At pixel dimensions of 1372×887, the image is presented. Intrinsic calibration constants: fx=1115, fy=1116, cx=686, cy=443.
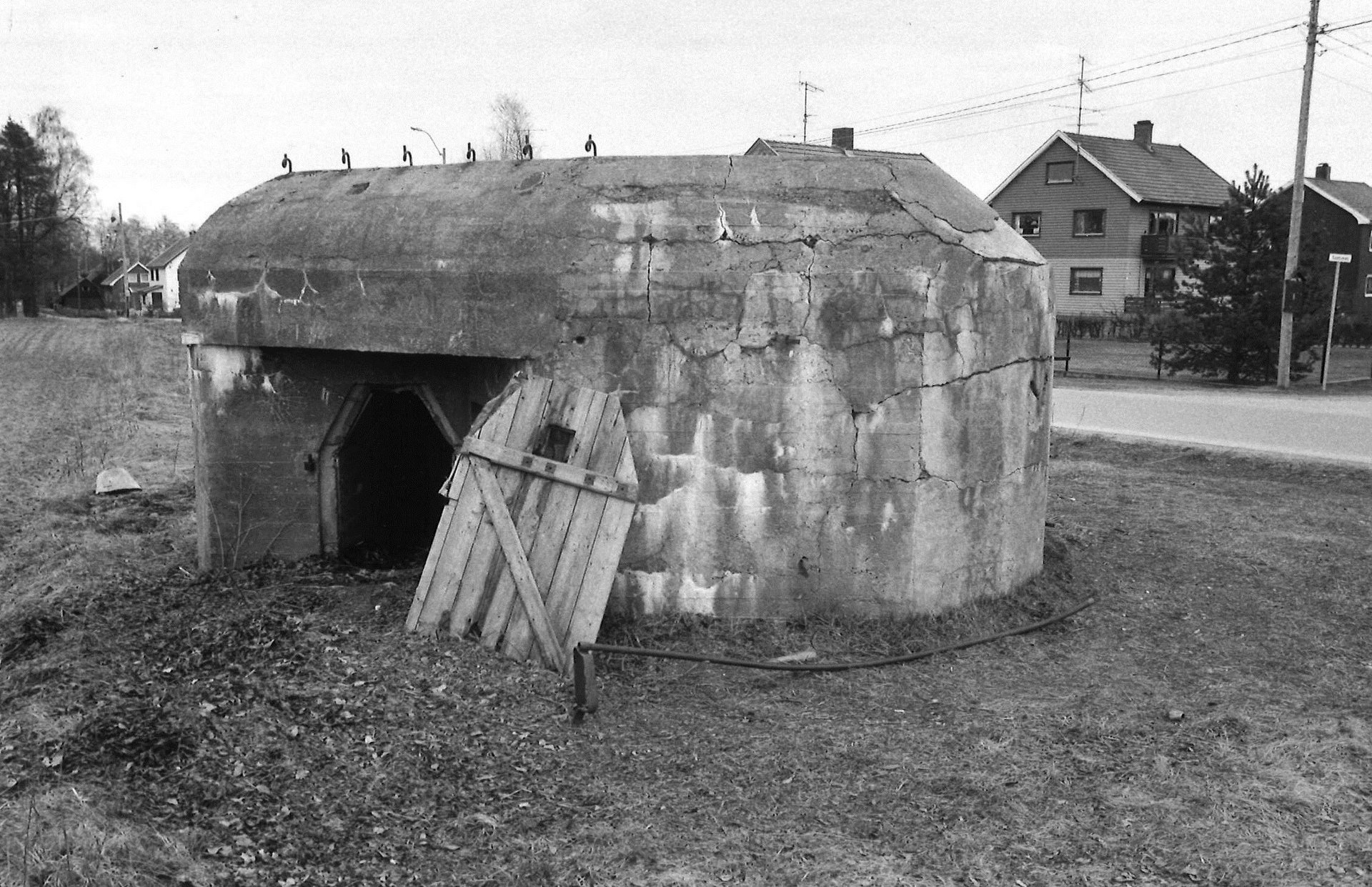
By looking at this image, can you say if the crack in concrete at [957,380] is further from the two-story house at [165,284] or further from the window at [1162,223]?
the two-story house at [165,284]

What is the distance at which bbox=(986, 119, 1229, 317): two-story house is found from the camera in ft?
125

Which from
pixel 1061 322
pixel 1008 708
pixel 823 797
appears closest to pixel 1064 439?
pixel 1008 708

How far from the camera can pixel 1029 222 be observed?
4044 cm

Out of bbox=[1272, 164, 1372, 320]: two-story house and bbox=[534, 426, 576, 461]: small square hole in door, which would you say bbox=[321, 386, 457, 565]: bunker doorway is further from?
bbox=[1272, 164, 1372, 320]: two-story house

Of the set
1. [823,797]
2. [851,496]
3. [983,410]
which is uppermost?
[983,410]

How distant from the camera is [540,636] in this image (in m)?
5.71

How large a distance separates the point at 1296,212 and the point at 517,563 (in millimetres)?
19485

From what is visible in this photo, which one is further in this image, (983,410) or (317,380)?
(317,380)

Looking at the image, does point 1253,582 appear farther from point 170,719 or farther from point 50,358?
point 50,358

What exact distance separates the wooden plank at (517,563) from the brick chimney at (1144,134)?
133 ft

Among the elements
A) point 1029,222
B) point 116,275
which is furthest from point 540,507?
point 116,275

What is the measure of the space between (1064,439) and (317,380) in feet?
35.5

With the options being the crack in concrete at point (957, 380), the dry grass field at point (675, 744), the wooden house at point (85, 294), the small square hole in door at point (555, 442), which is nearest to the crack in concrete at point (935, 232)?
the crack in concrete at point (957, 380)

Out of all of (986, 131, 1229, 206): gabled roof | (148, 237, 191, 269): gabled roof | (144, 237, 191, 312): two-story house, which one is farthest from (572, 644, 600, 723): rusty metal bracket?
(148, 237, 191, 269): gabled roof
